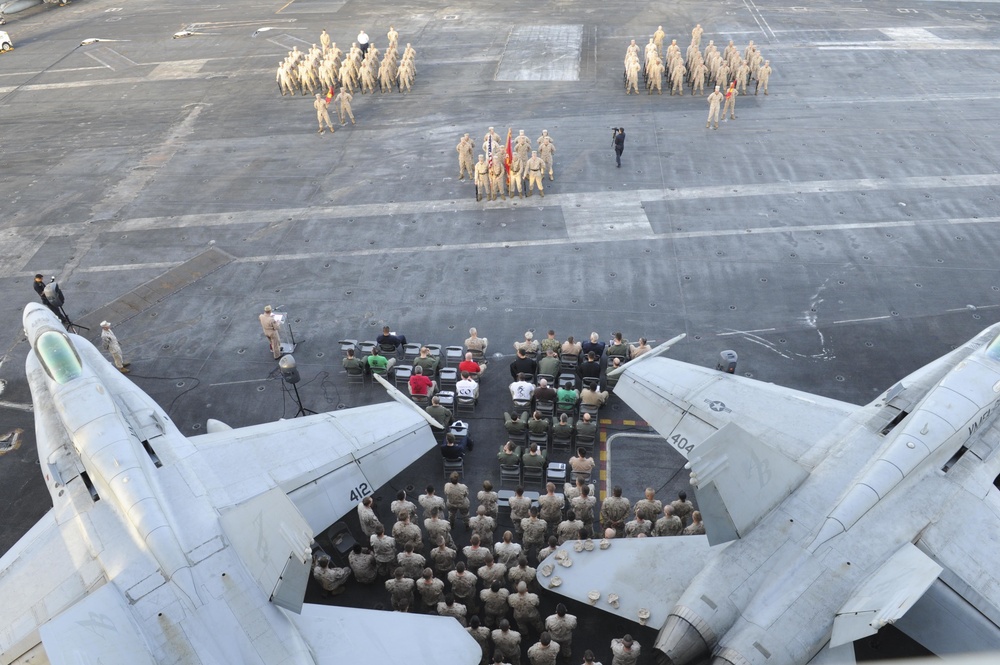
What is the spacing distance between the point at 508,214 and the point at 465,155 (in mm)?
3191

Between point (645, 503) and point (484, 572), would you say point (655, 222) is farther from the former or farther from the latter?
point (484, 572)

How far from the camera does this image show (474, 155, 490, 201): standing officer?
25.3 meters

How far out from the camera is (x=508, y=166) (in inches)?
1009

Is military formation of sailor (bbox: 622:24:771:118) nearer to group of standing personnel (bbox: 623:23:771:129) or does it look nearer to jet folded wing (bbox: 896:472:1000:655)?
group of standing personnel (bbox: 623:23:771:129)

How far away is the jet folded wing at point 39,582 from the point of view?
35.1ft

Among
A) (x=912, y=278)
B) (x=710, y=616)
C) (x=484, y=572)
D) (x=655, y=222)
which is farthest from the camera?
(x=655, y=222)

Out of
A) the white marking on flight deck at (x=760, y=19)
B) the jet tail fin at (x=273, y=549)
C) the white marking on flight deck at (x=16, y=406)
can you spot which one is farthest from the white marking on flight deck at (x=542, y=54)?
the jet tail fin at (x=273, y=549)

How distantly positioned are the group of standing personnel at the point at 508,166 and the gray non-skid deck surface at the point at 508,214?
0.74 metres

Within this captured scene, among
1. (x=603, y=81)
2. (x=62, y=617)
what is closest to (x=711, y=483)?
(x=62, y=617)

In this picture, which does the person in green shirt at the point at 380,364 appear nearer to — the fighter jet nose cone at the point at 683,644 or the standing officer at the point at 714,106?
the fighter jet nose cone at the point at 683,644

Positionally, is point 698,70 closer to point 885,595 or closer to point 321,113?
point 321,113

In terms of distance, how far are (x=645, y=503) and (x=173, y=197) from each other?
22.2 metres

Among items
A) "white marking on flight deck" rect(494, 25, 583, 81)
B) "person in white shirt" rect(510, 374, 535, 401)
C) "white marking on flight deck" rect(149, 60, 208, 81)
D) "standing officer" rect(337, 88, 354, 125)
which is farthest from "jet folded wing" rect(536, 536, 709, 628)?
"white marking on flight deck" rect(149, 60, 208, 81)

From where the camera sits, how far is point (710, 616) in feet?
33.6
